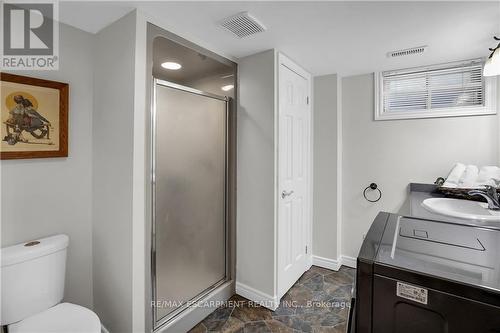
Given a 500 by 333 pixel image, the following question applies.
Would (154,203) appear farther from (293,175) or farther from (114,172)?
(293,175)

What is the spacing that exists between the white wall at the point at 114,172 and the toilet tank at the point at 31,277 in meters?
0.28

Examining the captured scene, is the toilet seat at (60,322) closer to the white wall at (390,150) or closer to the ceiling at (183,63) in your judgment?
the ceiling at (183,63)

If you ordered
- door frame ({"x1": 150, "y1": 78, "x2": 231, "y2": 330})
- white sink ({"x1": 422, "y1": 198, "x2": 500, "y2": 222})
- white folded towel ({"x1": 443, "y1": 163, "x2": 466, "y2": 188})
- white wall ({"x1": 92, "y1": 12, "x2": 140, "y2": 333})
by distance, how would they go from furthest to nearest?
white folded towel ({"x1": 443, "y1": 163, "x2": 466, "y2": 188}) < door frame ({"x1": 150, "y1": 78, "x2": 231, "y2": 330}) < white wall ({"x1": 92, "y1": 12, "x2": 140, "y2": 333}) < white sink ({"x1": 422, "y1": 198, "x2": 500, "y2": 222})

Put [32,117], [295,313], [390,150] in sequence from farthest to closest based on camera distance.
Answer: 1. [390,150]
2. [295,313]
3. [32,117]

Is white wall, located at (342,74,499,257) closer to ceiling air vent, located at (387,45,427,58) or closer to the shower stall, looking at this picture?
ceiling air vent, located at (387,45,427,58)

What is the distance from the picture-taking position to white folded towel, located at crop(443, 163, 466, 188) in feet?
7.73

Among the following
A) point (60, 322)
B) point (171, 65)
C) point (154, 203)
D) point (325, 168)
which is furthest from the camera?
point (325, 168)

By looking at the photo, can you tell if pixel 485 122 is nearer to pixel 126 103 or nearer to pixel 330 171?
pixel 330 171

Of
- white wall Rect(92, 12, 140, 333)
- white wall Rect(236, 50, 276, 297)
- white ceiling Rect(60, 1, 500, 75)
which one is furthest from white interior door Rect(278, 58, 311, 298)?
white wall Rect(92, 12, 140, 333)

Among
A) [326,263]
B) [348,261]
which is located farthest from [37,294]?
[348,261]

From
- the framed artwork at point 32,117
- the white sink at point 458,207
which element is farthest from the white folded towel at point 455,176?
the framed artwork at point 32,117

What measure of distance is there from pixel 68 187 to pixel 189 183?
0.88m

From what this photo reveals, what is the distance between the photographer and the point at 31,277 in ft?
5.00

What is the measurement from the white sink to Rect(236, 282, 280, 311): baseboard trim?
59.6 inches
